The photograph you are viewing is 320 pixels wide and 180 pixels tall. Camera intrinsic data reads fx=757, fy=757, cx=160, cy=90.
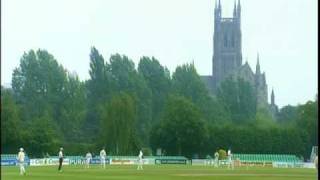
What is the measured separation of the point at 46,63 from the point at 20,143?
26.3 metres

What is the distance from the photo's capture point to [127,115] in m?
99.7

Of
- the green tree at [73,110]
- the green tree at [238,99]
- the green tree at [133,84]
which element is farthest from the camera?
the green tree at [238,99]

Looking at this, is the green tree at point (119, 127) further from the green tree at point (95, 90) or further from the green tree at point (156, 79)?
the green tree at point (156, 79)

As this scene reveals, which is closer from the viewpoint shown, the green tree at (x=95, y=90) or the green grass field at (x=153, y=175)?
the green grass field at (x=153, y=175)

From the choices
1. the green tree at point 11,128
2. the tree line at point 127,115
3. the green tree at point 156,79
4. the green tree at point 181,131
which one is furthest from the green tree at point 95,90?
the green tree at point 11,128

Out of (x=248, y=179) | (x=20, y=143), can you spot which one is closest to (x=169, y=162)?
(x=20, y=143)

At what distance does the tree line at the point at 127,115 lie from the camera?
3883 inches

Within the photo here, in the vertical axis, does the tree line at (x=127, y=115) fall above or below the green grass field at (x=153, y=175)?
above

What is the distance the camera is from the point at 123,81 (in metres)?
122

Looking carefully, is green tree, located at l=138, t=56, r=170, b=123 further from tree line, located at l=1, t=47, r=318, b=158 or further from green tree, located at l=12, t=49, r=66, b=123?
green tree, located at l=12, t=49, r=66, b=123

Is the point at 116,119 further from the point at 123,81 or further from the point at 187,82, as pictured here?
the point at 187,82

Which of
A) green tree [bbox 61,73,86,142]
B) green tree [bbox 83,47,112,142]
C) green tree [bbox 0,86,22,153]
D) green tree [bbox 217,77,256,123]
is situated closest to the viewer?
green tree [bbox 0,86,22,153]

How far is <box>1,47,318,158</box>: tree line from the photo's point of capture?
98625 millimetres

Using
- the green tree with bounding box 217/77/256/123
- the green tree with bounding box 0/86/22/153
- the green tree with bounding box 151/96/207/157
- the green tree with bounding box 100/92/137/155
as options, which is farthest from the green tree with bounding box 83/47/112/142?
the green tree with bounding box 217/77/256/123
